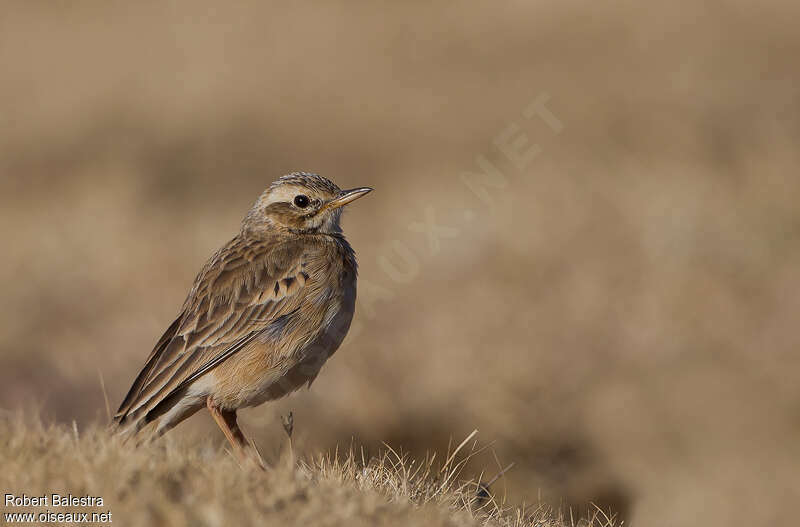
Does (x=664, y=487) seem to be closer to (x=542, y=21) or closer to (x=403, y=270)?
(x=403, y=270)

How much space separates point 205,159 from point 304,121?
2.15 metres

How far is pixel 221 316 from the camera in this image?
→ 21.7 ft

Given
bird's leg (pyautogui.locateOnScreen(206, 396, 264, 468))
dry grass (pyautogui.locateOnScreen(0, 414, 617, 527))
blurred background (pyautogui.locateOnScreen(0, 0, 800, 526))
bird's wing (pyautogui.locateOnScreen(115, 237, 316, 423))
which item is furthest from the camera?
blurred background (pyautogui.locateOnScreen(0, 0, 800, 526))

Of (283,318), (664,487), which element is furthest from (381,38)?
(283,318)

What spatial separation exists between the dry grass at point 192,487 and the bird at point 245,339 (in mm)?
868

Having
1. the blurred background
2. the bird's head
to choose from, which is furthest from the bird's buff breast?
the bird's head

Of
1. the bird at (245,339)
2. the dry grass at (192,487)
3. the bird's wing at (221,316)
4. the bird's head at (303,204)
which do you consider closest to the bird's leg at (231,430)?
the bird at (245,339)

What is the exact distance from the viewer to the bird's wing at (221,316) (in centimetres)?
641

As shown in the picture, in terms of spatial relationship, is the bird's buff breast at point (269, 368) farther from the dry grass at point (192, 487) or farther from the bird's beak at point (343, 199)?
the bird's beak at point (343, 199)

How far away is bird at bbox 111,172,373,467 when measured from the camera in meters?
6.43

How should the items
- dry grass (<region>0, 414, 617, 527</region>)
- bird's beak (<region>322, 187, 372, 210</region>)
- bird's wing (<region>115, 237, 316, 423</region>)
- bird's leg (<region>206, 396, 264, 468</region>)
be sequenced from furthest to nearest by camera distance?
bird's beak (<region>322, 187, 372, 210</region>), bird's wing (<region>115, 237, 316, 423</region>), bird's leg (<region>206, 396, 264, 468</region>), dry grass (<region>0, 414, 617, 527</region>)

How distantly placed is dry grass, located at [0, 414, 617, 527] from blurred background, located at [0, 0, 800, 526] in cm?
201

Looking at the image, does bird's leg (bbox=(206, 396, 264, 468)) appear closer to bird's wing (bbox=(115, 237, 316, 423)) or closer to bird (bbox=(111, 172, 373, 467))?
bird (bbox=(111, 172, 373, 467))

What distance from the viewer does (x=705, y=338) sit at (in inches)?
502
